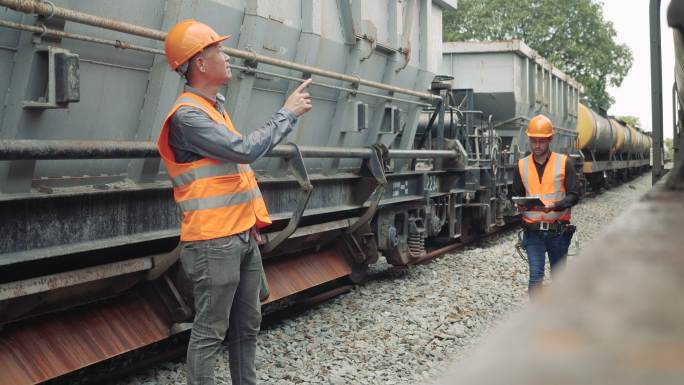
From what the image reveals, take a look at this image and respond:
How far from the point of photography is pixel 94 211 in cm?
421

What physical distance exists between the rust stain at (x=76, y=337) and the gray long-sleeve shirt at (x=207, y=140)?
4.67ft

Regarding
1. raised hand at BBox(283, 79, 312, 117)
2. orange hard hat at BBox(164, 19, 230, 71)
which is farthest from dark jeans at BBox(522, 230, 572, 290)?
orange hard hat at BBox(164, 19, 230, 71)

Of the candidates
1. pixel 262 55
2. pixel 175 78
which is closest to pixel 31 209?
pixel 175 78

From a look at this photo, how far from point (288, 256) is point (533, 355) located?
263 inches

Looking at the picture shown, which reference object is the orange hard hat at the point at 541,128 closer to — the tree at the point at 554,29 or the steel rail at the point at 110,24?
the steel rail at the point at 110,24

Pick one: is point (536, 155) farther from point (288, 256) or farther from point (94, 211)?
point (94, 211)

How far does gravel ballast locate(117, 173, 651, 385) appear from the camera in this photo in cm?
525

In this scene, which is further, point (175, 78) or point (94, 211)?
point (175, 78)

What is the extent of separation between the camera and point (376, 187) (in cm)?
752

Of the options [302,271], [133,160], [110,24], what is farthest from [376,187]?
[110,24]

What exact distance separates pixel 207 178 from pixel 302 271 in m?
3.55

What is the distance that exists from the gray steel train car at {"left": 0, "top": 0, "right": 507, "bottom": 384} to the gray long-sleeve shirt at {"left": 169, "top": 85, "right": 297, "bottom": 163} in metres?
0.63

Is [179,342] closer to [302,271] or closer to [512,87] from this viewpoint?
[302,271]

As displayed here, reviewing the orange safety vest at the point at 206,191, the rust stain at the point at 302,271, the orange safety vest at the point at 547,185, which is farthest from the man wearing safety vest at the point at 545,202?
the orange safety vest at the point at 206,191
